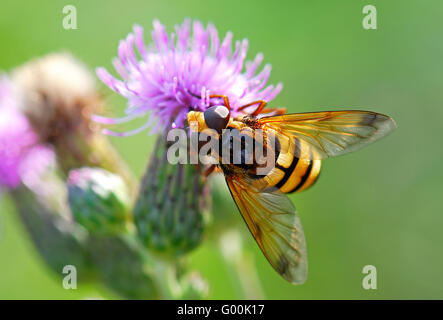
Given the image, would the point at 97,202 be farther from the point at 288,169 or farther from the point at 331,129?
the point at 331,129

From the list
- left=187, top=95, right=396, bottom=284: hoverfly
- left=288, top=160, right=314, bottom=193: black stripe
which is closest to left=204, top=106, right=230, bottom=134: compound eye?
left=187, top=95, right=396, bottom=284: hoverfly

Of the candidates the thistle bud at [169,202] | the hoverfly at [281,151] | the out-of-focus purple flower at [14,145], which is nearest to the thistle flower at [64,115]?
the out-of-focus purple flower at [14,145]

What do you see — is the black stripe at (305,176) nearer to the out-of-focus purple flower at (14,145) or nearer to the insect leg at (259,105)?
the insect leg at (259,105)

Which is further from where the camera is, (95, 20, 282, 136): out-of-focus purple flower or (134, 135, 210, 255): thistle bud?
(134, 135, 210, 255): thistle bud

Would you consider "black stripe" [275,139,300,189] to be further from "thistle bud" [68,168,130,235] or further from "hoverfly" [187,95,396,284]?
"thistle bud" [68,168,130,235]

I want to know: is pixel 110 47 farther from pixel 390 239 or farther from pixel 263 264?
pixel 390 239

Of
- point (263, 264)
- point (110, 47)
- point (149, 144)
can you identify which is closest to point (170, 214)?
point (263, 264)
